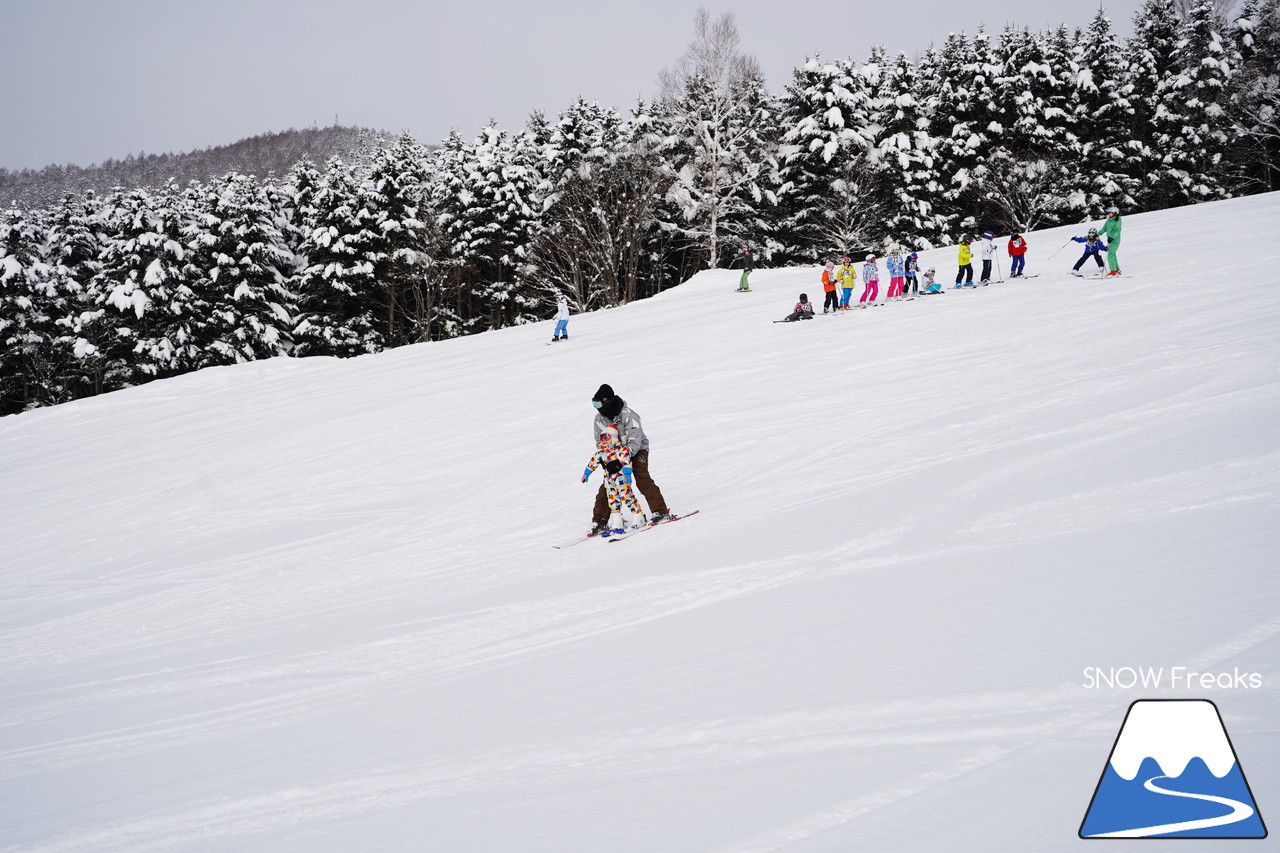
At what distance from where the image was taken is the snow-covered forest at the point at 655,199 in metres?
37.4

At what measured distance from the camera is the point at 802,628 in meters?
5.38

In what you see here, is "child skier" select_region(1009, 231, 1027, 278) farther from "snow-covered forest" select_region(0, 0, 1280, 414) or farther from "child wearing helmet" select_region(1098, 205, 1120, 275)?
"snow-covered forest" select_region(0, 0, 1280, 414)

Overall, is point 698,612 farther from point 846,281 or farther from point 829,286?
point 846,281

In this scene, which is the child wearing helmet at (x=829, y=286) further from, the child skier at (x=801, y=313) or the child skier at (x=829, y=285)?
the child skier at (x=801, y=313)

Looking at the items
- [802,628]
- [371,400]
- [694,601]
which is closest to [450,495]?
[694,601]

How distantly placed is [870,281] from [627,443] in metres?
14.1

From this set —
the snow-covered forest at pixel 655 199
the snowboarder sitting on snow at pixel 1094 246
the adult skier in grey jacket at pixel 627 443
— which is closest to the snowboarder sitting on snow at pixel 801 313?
the snowboarder sitting on snow at pixel 1094 246

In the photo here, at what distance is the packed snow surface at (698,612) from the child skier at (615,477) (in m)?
0.41

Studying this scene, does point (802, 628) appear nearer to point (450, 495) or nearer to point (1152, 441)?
point (1152, 441)

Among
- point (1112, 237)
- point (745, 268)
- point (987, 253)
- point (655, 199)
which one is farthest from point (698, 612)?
point (655, 199)

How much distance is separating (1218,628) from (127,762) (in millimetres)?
6986

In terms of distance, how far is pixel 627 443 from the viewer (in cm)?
846

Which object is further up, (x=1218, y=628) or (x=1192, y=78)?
(x=1192, y=78)

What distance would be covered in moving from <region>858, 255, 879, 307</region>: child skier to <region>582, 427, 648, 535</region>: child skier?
1387cm
